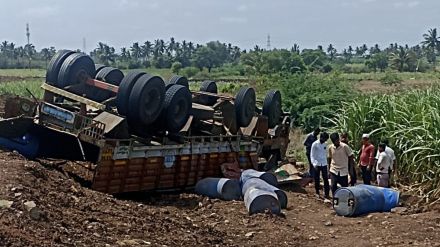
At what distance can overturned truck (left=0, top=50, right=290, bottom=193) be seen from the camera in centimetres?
1077

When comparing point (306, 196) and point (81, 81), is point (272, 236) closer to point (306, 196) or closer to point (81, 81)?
point (306, 196)

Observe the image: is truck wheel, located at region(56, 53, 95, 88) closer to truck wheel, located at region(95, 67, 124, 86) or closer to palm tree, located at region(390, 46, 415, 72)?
truck wheel, located at region(95, 67, 124, 86)

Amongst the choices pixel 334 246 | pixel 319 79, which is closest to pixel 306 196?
pixel 334 246

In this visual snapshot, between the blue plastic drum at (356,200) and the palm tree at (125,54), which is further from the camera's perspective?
the palm tree at (125,54)

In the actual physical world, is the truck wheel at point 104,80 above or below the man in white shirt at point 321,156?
above

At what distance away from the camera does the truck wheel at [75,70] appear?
12.1m

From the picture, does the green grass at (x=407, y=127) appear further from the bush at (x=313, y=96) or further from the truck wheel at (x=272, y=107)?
the bush at (x=313, y=96)

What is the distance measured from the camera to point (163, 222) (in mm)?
8703

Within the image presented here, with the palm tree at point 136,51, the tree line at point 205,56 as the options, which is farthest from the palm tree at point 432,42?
the palm tree at point 136,51

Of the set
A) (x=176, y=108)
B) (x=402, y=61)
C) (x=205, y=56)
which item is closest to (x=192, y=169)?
(x=176, y=108)

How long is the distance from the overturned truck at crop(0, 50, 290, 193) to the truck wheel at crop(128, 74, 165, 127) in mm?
16

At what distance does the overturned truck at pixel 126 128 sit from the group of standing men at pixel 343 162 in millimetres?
1515

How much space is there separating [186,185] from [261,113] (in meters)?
3.61

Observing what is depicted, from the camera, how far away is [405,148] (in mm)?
13422
